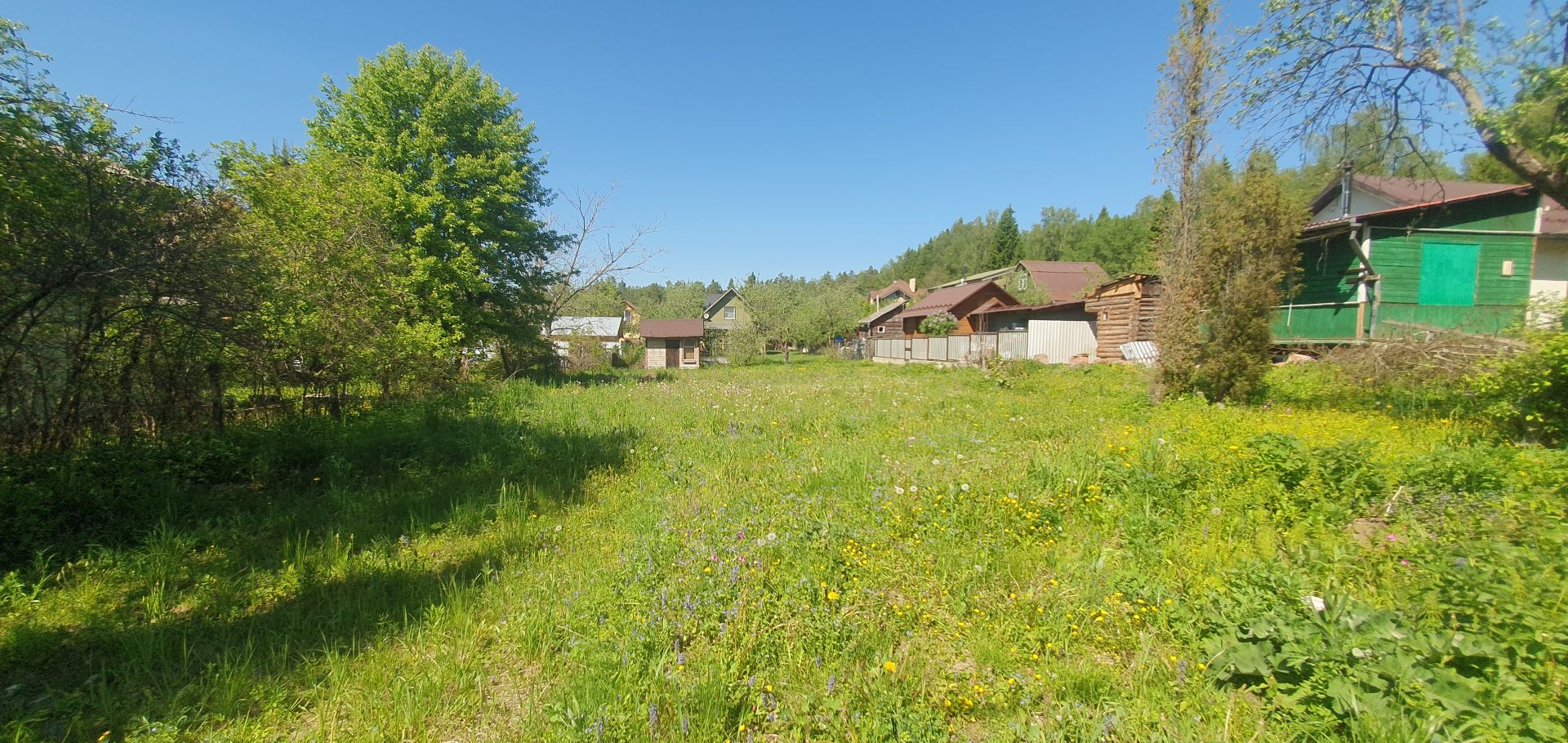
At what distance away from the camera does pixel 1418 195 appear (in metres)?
15.7

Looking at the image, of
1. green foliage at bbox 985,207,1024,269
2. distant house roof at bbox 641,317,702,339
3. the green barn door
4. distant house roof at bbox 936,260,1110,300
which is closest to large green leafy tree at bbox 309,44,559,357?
distant house roof at bbox 641,317,702,339

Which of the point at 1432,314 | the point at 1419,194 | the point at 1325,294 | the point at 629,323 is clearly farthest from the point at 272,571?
the point at 629,323

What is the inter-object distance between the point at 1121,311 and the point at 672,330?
27.3 m

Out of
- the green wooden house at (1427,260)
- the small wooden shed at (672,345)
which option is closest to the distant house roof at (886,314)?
the small wooden shed at (672,345)

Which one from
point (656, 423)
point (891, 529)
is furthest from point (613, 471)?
point (891, 529)

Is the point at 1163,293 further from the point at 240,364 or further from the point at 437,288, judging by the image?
the point at 437,288

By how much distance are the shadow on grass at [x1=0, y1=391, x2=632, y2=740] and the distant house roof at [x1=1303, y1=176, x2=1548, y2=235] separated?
60.4 feet

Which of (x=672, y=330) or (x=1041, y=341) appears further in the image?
(x=672, y=330)

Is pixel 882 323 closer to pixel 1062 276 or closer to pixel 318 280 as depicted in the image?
pixel 1062 276

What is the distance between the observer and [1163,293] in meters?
12.2

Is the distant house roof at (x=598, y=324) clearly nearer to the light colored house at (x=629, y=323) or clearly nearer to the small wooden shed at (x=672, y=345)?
the light colored house at (x=629, y=323)

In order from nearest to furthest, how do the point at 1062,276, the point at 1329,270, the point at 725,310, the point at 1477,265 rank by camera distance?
the point at 1477,265 < the point at 1329,270 < the point at 1062,276 < the point at 725,310

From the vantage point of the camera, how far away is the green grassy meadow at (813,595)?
7.80ft

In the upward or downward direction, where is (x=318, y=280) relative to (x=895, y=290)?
downward
